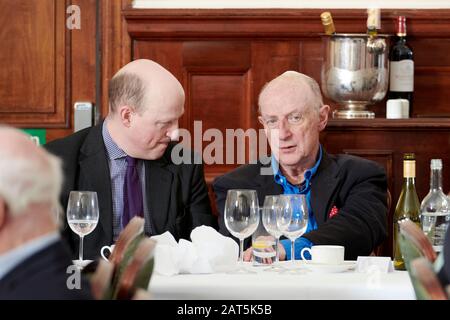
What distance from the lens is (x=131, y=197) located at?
283 cm

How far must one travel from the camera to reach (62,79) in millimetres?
3959

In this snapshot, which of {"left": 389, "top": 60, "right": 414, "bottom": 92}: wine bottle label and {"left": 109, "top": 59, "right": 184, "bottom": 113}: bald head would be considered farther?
{"left": 389, "top": 60, "right": 414, "bottom": 92}: wine bottle label

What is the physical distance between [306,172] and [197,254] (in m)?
0.86

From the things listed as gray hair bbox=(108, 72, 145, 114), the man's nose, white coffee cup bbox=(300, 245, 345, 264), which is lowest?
white coffee cup bbox=(300, 245, 345, 264)

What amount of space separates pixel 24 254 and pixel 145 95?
6.49 ft

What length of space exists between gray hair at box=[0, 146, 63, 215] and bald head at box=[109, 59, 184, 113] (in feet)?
6.36

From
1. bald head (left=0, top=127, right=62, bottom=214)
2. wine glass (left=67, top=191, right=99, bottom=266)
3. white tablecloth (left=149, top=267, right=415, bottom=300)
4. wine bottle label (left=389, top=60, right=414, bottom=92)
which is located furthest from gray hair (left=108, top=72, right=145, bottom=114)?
bald head (left=0, top=127, right=62, bottom=214)

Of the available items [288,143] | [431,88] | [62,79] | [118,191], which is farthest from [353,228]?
[62,79]

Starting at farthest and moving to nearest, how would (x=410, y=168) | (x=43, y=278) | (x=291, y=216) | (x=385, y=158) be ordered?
(x=385, y=158) → (x=410, y=168) → (x=291, y=216) → (x=43, y=278)

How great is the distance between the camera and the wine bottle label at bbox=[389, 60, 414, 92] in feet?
12.2

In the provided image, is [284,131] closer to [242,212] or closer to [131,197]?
[131,197]

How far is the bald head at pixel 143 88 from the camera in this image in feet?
9.55

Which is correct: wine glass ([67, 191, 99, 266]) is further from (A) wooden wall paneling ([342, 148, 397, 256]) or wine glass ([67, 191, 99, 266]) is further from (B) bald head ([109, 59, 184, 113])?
(A) wooden wall paneling ([342, 148, 397, 256])

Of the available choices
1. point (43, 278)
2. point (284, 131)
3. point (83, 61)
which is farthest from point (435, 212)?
point (83, 61)
